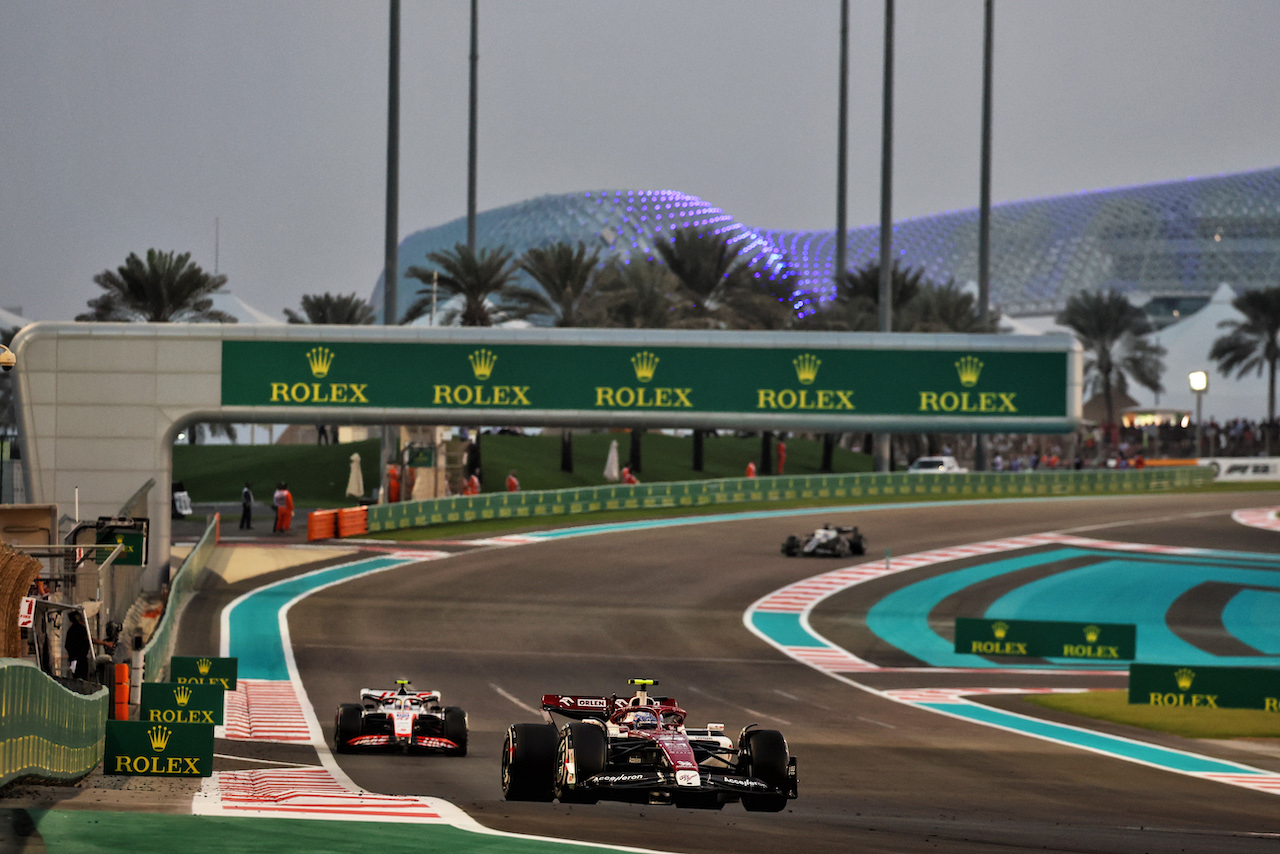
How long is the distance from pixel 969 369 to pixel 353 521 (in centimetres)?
2358

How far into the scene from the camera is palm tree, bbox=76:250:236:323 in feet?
224

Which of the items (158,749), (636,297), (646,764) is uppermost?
(636,297)

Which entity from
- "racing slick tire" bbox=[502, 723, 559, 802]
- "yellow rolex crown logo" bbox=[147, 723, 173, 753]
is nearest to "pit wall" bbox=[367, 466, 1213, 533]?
"yellow rolex crown logo" bbox=[147, 723, 173, 753]

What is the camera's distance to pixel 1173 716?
88.4 feet

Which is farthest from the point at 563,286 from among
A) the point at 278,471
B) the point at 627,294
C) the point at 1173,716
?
the point at 1173,716

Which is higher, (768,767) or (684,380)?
(684,380)

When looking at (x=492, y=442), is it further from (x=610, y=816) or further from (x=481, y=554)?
(x=610, y=816)

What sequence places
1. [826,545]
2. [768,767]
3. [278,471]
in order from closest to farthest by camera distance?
[768,767] → [826,545] → [278,471]

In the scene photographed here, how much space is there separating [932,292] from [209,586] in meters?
53.5

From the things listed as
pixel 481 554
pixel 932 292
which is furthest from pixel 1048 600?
pixel 932 292

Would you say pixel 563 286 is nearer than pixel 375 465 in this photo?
No

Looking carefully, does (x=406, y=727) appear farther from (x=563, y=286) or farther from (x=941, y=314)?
(x=941, y=314)

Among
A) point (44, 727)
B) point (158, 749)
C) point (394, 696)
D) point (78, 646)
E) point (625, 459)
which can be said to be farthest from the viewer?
point (625, 459)

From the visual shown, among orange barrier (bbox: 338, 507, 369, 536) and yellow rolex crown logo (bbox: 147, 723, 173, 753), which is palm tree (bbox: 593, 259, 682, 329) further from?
yellow rolex crown logo (bbox: 147, 723, 173, 753)
